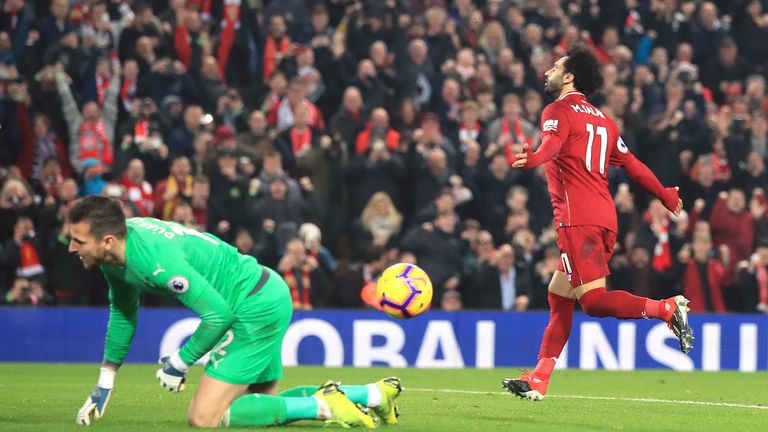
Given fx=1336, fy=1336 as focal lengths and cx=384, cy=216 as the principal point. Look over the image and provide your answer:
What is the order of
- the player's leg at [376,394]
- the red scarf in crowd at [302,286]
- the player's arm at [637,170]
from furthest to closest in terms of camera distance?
the red scarf in crowd at [302,286] < the player's arm at [637,170] < the player's leg at [376,394]

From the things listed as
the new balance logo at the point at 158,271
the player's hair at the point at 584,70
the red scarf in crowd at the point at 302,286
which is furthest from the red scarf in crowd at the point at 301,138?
the new balance logo at the point at 158,271

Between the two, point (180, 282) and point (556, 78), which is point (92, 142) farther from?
point (180, 282)

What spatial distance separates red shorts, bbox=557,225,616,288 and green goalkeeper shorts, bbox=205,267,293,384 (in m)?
2.57

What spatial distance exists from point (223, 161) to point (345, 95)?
7.19 feet

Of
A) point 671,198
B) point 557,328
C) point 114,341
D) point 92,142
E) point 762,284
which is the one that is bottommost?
point 114,341

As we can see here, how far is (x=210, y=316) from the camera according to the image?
7.32m

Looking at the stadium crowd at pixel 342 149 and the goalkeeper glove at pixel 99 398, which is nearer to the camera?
the goalkeeper glove at pixel 99 398

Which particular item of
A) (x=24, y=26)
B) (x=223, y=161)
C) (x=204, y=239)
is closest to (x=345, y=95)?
(x=223, y=161)

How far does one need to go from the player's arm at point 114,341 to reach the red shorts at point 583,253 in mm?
3250

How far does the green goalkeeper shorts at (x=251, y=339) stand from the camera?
25.5 ft

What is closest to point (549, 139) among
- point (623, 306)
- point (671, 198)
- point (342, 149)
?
point (623, 306)

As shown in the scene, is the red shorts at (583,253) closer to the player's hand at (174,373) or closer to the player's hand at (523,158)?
the player's hand at (523,158)

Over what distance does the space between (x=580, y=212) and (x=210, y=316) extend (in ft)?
11.0

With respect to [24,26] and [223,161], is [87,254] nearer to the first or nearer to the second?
[223,161]
